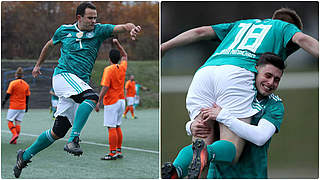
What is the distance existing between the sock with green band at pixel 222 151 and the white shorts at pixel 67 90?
0.98 meters

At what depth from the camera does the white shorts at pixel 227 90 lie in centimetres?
345

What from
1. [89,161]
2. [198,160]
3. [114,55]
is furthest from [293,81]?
[198,160]

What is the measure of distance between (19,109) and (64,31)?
609cm

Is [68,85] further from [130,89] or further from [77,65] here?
[130,89]

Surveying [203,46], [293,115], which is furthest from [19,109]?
[293,115]

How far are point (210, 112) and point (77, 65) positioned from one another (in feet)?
3.24

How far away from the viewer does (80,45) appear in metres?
3.68

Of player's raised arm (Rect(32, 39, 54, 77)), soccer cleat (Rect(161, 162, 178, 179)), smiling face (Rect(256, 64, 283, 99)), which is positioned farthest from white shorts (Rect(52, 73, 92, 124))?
smiling face (Rect(256, 64, 283, 99))

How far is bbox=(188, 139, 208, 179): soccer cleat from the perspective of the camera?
10.2 ft

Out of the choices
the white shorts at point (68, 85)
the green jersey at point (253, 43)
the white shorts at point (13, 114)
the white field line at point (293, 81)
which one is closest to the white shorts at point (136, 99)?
the white field line at point (293, 81)

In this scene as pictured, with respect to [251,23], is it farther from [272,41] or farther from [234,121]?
[234,121]

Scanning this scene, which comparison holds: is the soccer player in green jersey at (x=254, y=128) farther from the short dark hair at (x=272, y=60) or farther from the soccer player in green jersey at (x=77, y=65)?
the soccer player in green jersey at (x=77, y=65)

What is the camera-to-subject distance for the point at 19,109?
9.45m

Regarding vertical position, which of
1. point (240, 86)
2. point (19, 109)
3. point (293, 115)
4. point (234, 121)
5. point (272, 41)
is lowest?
point (293, 115)
